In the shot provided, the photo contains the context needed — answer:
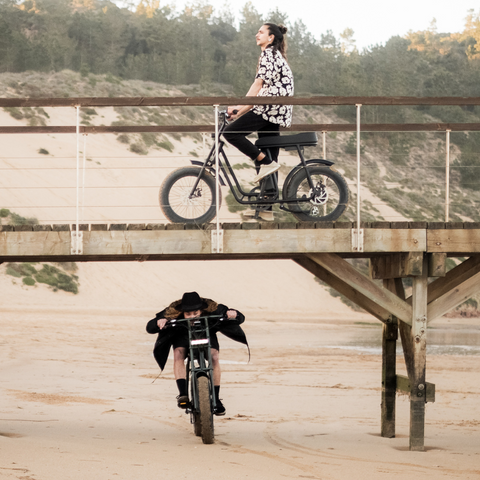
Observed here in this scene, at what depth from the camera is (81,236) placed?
7039 millimetres

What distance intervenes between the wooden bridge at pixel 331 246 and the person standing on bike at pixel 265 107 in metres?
0.38

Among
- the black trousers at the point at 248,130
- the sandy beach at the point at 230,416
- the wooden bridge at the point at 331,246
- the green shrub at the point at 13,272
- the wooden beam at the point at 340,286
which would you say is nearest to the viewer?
the sandy beach at the point at 230,416

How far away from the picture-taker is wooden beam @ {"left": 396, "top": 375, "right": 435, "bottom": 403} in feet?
24.6

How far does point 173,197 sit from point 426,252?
7.92 ft

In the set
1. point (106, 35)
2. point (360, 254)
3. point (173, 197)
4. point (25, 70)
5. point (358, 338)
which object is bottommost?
point (358, 338)

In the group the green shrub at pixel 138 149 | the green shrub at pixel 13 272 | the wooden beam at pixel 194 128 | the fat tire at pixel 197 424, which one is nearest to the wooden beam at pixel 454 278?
the wooden beam at pixel 194 128

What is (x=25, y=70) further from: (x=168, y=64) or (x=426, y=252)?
(x=426, y=252)

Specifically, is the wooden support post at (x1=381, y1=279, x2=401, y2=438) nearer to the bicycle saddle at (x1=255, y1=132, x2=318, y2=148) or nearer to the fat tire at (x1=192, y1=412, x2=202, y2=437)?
the bicycle saddle at (x1=255, y1=132, x2=318, y2=148)

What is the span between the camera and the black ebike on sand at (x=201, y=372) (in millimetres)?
7094

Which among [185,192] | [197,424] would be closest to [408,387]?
[197,424]

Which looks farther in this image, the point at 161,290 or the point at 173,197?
the point at 161,290

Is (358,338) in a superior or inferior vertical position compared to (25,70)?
inferior

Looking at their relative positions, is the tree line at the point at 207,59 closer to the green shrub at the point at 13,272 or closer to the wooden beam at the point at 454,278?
the green shrub at the point at 13,272

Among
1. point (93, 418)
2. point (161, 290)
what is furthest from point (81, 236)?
point (161, 290)
